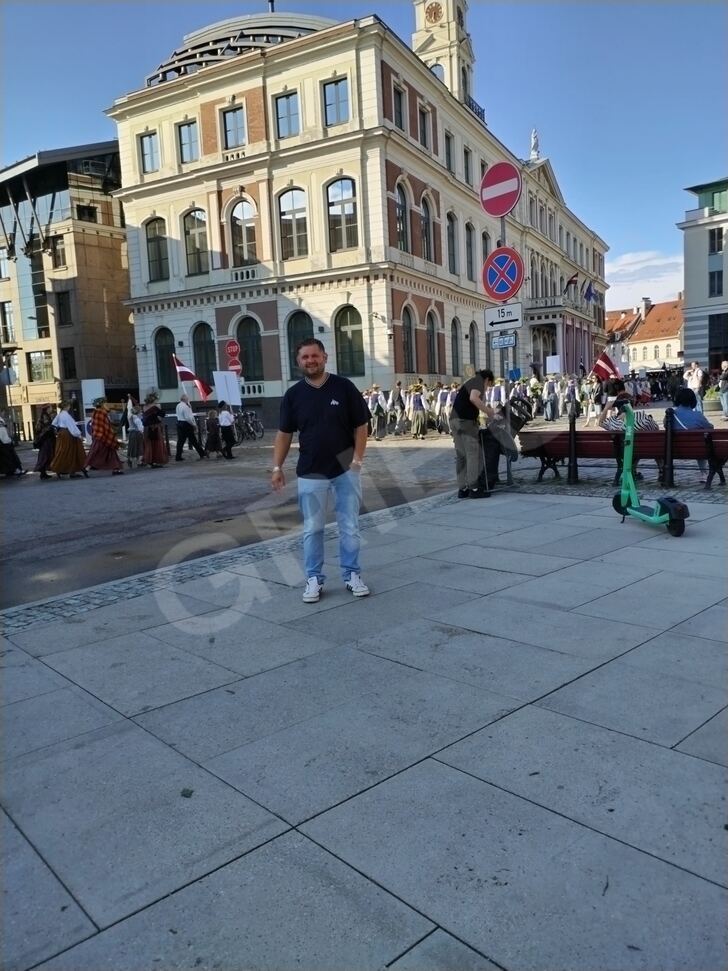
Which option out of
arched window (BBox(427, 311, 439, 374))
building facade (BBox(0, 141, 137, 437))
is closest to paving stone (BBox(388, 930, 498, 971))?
arched window (BBox(427, 311, 439, 374))

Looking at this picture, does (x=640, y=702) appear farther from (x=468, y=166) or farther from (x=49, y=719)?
(x=468, y=166)

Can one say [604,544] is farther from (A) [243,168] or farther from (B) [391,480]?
(A) [243,168]

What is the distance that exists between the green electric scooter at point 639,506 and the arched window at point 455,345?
32790 millimetres

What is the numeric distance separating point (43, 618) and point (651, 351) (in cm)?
12048

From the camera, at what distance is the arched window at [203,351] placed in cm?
3684

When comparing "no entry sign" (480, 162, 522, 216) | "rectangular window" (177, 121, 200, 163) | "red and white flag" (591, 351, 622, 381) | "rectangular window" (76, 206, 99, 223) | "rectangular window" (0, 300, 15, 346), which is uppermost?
"rectangular window" (177, 121, 200, 163)

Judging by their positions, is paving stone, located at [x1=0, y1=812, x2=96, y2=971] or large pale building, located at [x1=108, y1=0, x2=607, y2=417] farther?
large pale building, located at [x1=108, y1=0, x2=607, y2=417]

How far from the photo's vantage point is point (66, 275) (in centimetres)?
4478

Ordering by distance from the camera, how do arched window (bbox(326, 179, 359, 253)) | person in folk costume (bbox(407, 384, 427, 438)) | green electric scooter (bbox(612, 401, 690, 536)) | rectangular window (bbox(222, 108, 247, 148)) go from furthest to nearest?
rectangular window (bbox(222, 108, 247, 148))
arched window (bbox(326, 179, 359, 253))
person in folk costume (bbox(407, 384, 427, 438))
green electric scooter (bbox(612, 401, 690, 536))

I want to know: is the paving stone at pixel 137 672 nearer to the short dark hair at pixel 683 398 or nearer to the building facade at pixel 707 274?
the short dark hair at pixel 683 398

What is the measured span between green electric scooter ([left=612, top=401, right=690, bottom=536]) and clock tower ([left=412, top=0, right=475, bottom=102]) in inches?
1682

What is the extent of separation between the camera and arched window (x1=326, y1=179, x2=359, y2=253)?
32.7 m

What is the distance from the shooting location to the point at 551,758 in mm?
3119

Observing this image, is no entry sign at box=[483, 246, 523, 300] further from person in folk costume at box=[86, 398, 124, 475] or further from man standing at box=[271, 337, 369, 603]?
person in folk costume at box=[86, 398, 124, 475]
